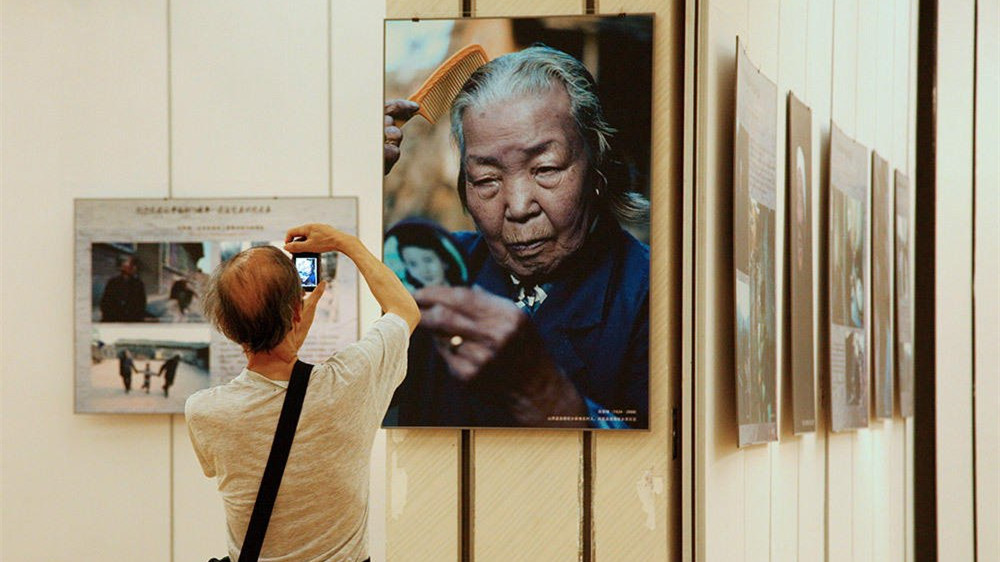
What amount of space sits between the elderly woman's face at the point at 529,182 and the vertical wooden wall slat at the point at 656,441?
213 mm

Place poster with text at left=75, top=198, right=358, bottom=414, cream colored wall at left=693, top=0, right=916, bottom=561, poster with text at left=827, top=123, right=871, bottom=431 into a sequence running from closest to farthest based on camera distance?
cream colored wall at left=693, top=0, right=916, bottom=561 < poster with text at left=827, top=123, right=871, bottom=431 < poster with text at left=75, top=198, right=358, bottom=414

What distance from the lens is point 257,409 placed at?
2.22 metres

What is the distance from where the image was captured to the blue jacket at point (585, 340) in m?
3.22

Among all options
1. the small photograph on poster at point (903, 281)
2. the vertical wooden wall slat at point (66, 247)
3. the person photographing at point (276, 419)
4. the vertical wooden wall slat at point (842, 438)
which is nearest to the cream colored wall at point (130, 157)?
the vertical wooden wall slat at point (66, 247)

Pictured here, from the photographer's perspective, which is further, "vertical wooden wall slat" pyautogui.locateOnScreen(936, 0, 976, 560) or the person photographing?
"vertical wooden wall slat" pyautogui.locateOnScreen(936, 0, 976, 560)

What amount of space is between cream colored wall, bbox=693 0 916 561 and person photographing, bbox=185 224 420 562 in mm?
1303

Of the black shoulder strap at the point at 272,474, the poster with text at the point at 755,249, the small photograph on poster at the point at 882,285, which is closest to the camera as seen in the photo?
the black shoulder strap at the point at 272,474

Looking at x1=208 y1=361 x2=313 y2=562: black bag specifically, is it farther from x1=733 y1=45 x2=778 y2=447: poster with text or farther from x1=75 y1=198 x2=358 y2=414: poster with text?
x1=75 y1=198 x2=358 y2=414: poster with text

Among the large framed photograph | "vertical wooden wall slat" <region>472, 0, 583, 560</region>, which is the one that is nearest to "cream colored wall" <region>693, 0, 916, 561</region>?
the large framed photograph

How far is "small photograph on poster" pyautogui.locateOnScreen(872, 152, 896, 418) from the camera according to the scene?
5652mm

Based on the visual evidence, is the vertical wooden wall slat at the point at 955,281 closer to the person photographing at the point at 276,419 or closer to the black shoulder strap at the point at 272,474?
the person photographing at the point at 276,419

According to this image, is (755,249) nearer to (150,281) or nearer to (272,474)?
(272,474)

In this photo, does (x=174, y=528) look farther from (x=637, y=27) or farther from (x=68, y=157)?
(x=637, y=27)

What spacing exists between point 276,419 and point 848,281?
3.57 metres
